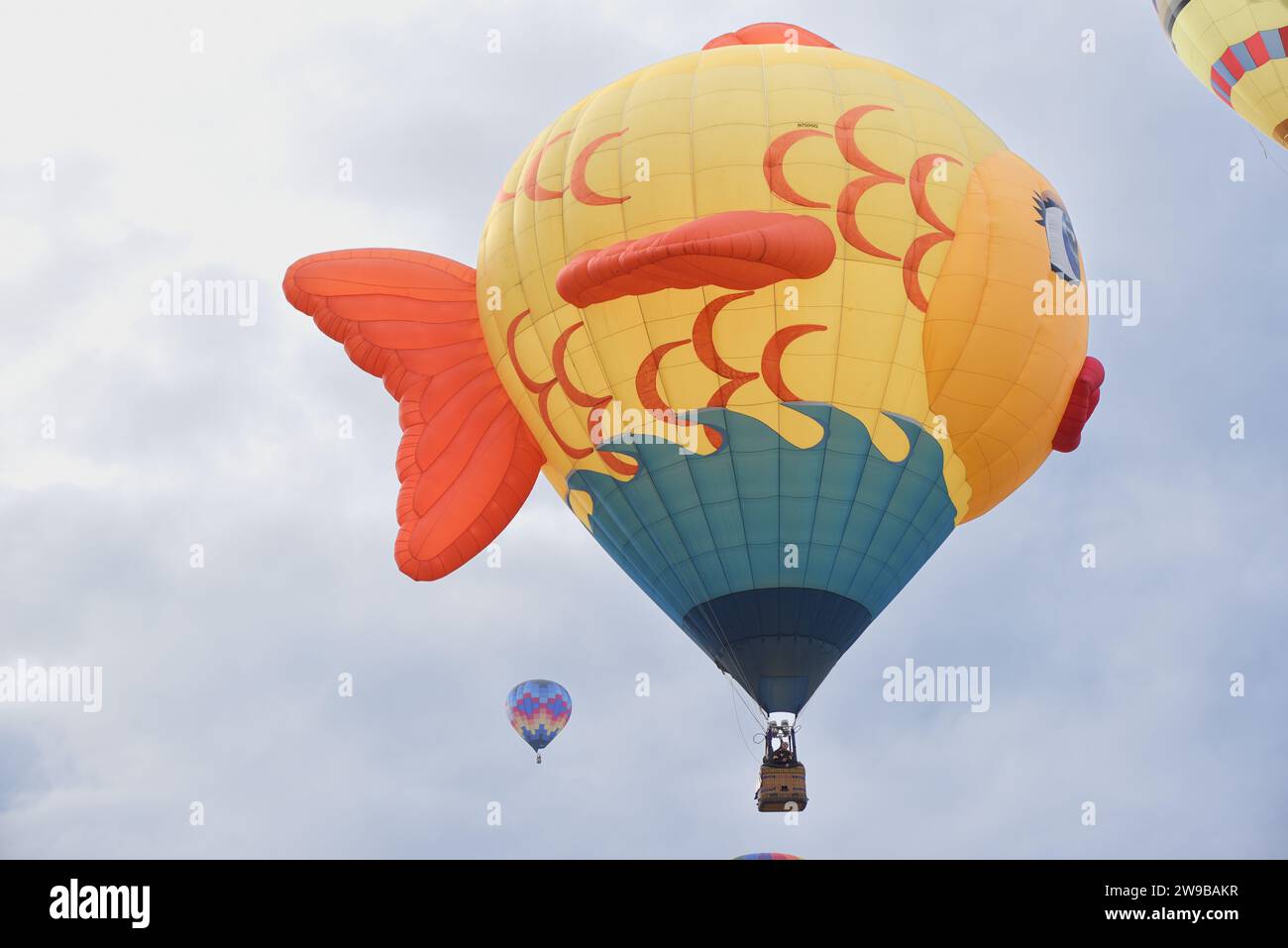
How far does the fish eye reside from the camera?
2106 cm

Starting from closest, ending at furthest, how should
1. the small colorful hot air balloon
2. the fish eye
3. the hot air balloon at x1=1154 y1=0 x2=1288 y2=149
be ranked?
the fish eye → the hot air balloon at x1=1154 y1=0 x2=1288 y2=149 → the small colorful hot air balloon

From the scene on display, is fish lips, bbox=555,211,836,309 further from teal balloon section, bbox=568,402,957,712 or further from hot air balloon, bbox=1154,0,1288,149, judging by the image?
hot air balloon, bbox=1154,0,1288,149

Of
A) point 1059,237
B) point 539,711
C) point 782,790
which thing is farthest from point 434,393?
point 539,711

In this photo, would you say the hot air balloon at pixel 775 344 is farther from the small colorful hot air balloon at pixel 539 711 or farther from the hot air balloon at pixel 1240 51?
the small colorful hot air balloon at pixel 539 711

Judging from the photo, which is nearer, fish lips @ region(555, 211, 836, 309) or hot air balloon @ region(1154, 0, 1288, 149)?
fish lips @ region(555, 211, 836, 309)

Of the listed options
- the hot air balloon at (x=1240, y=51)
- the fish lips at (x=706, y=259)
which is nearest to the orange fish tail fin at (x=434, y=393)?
the fish lips at (x=706, y=259)

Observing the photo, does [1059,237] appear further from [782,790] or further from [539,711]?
[539,711]

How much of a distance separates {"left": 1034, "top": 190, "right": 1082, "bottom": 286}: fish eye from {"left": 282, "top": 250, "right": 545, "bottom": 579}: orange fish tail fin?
531 centimetres

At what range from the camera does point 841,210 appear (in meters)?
20.0

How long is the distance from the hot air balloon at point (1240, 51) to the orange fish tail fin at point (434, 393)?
10293 mm

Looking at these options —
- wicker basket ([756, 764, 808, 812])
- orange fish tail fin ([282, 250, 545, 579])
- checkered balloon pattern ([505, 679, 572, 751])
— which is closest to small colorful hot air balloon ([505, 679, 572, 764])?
checkered balloon pattern ([505, 679, 572, 751])

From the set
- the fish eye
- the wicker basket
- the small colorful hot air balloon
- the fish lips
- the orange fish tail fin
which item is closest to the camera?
the fish lips

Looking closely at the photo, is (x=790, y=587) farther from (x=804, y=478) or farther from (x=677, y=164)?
(x=677, y=164)

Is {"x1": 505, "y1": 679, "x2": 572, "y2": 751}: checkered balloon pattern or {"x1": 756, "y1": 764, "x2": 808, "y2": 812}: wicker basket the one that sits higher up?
{"x1": 505, "y1": 679, "x2": 572, "y2": 751}: checkered balloon pattern
